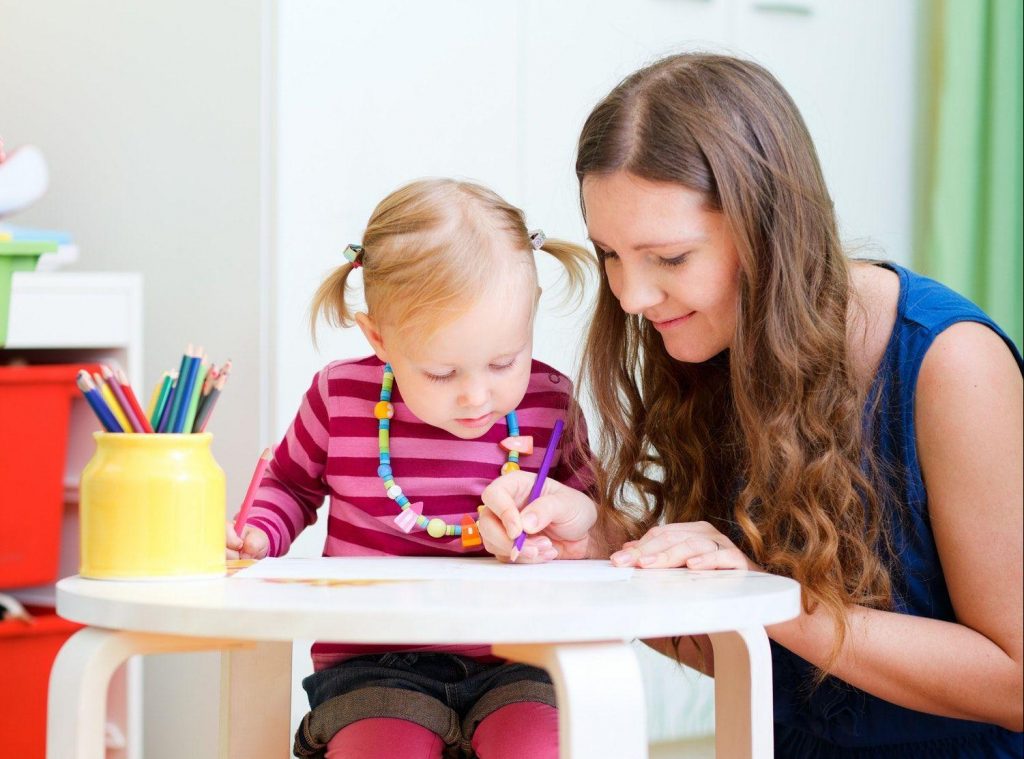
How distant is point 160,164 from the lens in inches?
69.9

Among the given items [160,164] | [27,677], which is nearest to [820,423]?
[27,677]

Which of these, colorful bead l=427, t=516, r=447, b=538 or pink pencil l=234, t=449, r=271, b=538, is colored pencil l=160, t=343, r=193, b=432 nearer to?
pink pencil l=234, t=449, r=271, b=538

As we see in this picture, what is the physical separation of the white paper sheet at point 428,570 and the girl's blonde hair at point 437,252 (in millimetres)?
199

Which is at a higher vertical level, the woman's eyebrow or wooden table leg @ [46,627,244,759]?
the woman's eyebrow

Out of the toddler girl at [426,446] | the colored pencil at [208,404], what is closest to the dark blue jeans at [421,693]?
the toddler girl at [426,446]

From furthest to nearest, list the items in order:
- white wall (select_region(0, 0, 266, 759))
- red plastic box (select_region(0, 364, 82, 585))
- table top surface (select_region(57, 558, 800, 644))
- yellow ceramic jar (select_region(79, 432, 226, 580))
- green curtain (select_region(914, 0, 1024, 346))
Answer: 1. green curtain (select_region(914, 0, 1024, 346))
2. white wall (select_region(0, 0, 266, 759))
3. red plastic box (select_region(0, 364, 82, 585))
4. yellow ceramic jar (select_region(79, 432, 226, 580))
5. table top surface (select_region(57, 558, 800, 644))

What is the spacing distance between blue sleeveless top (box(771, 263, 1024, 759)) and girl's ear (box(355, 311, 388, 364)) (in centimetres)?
44

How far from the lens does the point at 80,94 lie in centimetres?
178

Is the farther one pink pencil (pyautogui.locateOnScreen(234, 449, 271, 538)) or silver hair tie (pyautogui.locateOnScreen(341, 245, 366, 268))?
silver hair tie (pyautogui.locateOnScreen(341, 245, 366, 268))

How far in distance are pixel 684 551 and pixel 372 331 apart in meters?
0.36

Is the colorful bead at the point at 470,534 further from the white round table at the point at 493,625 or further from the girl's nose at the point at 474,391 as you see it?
the white round table at the point at 493,625

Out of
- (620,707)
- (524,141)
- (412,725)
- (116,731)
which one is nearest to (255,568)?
(412,725)

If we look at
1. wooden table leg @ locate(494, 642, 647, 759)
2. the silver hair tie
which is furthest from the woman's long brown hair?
wooden table leg @ locate(494, 642, 647, 759)

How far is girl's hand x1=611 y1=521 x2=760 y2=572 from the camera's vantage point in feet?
3.06
